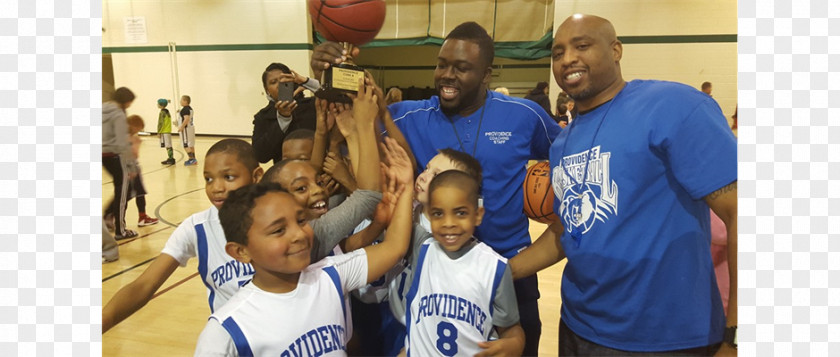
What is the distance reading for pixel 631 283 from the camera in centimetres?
142

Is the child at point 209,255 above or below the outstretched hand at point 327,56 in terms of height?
below

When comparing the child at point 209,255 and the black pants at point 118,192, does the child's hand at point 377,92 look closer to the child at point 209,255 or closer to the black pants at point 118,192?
the child at point 209,255

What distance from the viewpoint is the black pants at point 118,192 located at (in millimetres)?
5172

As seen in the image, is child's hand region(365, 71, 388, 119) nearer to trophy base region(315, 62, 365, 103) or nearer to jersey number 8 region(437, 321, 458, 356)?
trophy base region(315, 62, 365, 103)

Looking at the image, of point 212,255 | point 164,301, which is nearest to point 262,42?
point 164,301

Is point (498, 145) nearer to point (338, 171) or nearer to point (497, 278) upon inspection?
point (497, 278)

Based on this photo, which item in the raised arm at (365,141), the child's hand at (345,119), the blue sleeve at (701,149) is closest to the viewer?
the blue sleeve at (701,149)

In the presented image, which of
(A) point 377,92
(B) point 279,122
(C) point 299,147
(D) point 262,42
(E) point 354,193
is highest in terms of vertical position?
(D) point 262,42

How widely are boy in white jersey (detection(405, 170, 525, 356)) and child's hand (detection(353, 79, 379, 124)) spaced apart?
0.36m

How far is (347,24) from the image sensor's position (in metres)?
2.03

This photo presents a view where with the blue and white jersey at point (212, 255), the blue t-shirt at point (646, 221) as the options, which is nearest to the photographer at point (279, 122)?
the blue and white jersey at point (212, 255)

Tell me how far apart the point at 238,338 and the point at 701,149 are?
1.37 meters

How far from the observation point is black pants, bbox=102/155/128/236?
5172mm

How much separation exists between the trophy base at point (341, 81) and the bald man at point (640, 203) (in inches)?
29.9
